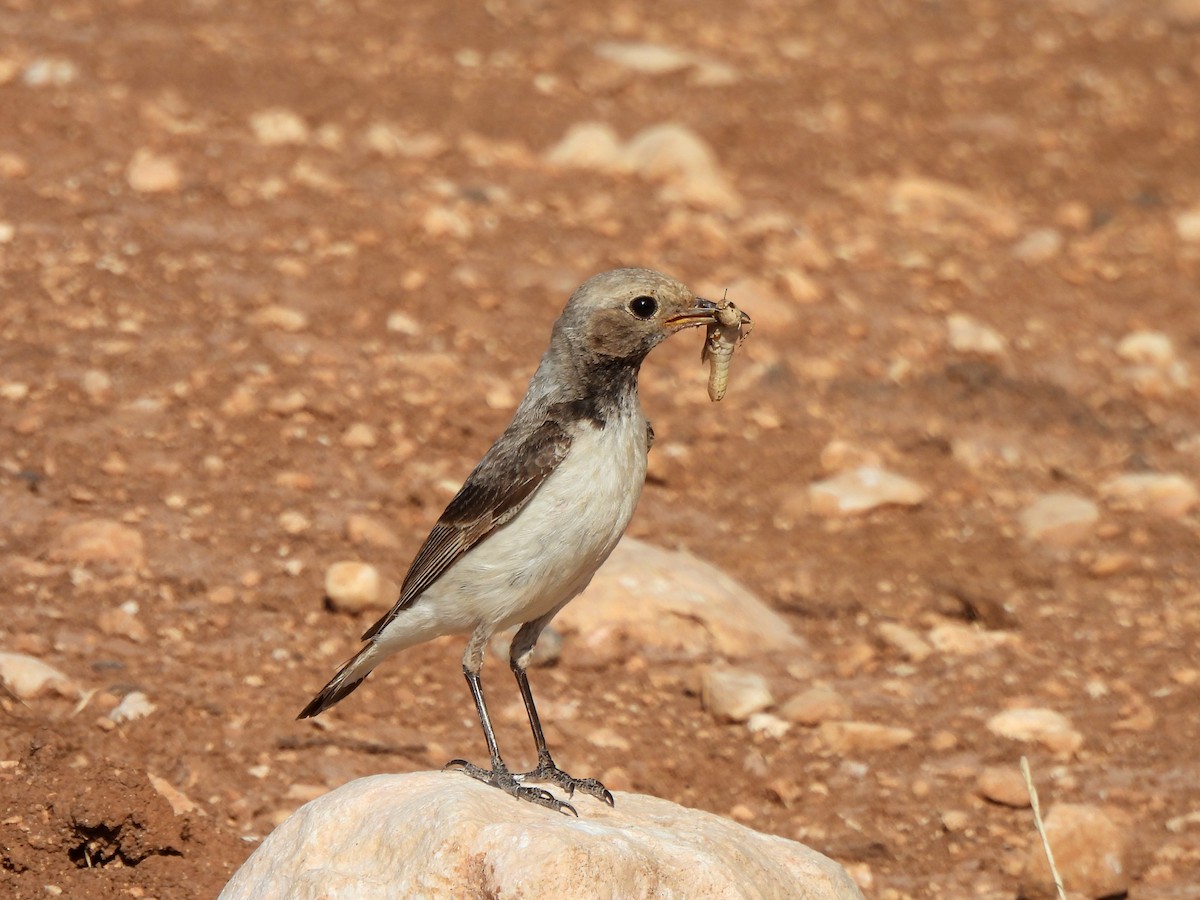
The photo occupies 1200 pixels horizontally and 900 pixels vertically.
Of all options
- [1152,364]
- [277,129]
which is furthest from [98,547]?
[1152,364]

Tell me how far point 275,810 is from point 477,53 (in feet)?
30.1

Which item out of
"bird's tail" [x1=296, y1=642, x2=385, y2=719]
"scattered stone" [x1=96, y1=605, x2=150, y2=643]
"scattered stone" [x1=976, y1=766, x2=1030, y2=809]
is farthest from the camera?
"scattered stone" [x1=96, y1=605, x2=150, y2=643]

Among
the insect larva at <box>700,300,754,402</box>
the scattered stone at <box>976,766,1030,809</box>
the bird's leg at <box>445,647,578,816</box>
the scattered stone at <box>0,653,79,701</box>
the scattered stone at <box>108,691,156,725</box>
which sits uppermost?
the insect larva at <box>700,300,754,402</box>

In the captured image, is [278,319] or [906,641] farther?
[278,319]

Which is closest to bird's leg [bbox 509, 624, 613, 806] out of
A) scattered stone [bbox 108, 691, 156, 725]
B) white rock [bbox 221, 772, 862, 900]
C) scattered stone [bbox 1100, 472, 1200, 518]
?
white rock [bbox 221, 772, 862, 900]

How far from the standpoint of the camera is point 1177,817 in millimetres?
7426

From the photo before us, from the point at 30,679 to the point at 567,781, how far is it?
8.52 feet

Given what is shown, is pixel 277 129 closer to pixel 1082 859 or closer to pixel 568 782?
pixel 568 782

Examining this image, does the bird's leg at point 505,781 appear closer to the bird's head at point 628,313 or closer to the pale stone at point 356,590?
the bird's head at point 628,313

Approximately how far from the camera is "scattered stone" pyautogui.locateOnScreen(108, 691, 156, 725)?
7398 millimetres

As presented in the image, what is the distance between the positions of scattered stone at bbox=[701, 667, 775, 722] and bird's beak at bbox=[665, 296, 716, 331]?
245 centimetres

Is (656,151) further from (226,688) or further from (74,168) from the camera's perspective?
A: (226,688)

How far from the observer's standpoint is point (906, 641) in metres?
8.97

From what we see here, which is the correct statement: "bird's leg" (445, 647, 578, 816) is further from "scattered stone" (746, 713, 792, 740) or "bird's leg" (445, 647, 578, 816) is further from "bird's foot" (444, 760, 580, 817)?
"scattered stone" (746, 713, 792, 740)
